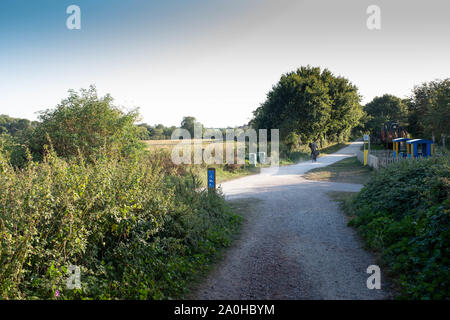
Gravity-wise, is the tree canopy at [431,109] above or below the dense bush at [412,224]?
above

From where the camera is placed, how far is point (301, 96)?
1523 inches

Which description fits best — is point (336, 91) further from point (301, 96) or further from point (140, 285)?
point (140, 285)

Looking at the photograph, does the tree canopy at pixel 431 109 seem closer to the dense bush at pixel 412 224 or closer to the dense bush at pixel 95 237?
the dense bush at pixel 412 224

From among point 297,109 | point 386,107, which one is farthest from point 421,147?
point 386,107

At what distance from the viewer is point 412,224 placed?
21.0 ft

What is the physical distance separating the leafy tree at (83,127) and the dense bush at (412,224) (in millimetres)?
8754

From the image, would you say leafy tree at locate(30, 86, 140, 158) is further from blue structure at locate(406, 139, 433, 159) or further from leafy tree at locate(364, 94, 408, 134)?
leafy tree at locate(364, 94, 408, 134)

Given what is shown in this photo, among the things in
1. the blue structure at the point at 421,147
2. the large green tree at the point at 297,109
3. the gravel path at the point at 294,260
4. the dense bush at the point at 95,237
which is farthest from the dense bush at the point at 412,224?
the large green tree at the point at 297,109

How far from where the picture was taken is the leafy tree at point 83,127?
37.3 feet

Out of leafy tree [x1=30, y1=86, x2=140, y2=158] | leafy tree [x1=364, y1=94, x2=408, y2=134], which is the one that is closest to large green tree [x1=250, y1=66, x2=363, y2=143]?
leafy tree [x1=30, y1=86, x2=140, y2=158]

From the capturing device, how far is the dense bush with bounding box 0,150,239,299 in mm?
3979

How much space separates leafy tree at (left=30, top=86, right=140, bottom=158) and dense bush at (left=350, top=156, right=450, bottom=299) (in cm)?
875

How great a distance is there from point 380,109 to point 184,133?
2749 inches

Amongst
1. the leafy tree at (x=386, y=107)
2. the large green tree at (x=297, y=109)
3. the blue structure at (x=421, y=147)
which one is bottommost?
the blue structure at (x=421, y=147)
